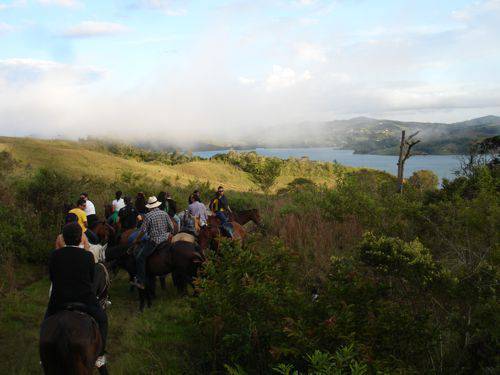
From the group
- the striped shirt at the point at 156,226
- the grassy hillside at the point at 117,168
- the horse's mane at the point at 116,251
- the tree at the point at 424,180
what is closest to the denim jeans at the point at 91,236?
the striped shirt at the point at 156,226

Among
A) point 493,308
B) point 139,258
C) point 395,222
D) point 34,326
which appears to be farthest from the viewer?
point 395,222

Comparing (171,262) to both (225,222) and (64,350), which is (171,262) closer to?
(225,222)

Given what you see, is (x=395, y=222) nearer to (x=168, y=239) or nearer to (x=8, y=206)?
(x=168, y=239)

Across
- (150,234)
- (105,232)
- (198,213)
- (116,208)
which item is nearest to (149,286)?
(150,234)

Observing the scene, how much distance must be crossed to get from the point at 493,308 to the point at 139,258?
667 cm

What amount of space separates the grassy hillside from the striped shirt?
92.0ft

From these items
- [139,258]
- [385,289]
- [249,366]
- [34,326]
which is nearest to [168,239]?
[139,258]

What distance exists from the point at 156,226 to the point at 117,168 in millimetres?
43334

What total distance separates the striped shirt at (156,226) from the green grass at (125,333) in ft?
4.84

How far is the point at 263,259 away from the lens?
17.6 ft

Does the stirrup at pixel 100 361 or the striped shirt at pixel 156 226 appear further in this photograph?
the striped shirt at pixel 156 226

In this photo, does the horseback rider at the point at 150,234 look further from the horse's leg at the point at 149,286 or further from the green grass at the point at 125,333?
the green grass at the point at 125,333

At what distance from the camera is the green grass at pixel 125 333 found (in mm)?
5578

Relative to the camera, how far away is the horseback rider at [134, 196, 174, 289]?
857 centimetres
